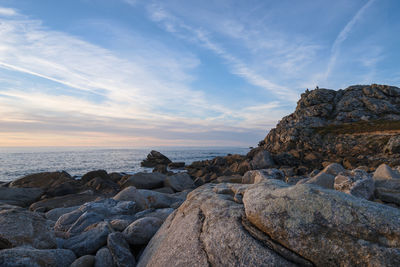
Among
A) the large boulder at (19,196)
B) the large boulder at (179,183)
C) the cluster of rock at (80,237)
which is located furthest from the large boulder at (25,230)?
the large boulder at (179,183)

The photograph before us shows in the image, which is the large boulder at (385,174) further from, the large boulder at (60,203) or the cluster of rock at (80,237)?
the large boulder at (60,203)

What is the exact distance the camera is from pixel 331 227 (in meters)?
2.53

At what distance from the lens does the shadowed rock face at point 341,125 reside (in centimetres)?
3672

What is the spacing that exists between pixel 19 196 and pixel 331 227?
54.0 feet

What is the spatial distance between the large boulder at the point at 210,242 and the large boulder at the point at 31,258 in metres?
1.33

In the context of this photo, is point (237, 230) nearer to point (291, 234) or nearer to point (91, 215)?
point (291, 234)

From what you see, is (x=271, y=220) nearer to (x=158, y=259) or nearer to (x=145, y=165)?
(x=158, y=259)

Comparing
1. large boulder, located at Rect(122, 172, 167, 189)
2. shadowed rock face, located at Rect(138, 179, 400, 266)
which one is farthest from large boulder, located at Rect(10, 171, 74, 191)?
shadowed rock face, located at Rect(138, 179, 400, 266)

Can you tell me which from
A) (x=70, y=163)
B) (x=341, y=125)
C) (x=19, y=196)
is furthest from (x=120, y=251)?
(x=341, y=125)

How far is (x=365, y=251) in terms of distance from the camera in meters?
2.31

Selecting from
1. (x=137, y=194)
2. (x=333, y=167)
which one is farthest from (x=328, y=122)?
(x=137, y=194)

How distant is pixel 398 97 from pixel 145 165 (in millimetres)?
70036

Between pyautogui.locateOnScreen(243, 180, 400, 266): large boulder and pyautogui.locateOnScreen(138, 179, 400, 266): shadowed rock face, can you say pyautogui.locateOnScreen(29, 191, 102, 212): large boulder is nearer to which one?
pyautogui.locateOnScreen(138, 179, 400, 266): shadowed rock face

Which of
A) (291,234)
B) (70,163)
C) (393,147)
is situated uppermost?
(393,147)
